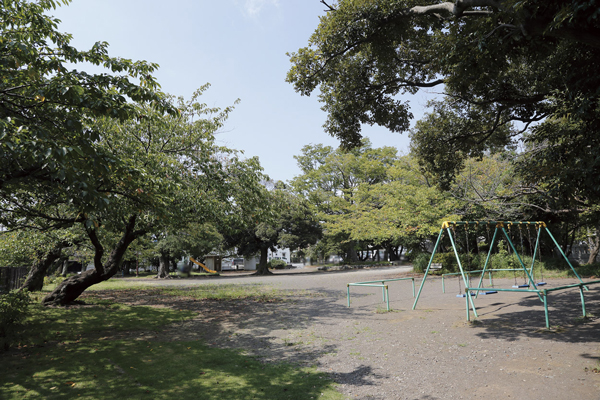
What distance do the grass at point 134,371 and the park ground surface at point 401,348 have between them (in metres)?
0.04

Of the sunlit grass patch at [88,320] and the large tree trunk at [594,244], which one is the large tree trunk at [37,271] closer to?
the sunlit grass patch at [88,320]

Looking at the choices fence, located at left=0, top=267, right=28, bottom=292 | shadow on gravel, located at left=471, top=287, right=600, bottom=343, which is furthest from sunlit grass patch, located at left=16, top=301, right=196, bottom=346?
shadow on gravel, located at left=471, top=287, right=600, bottom=343

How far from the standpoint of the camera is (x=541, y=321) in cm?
823

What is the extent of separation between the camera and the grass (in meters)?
4.68

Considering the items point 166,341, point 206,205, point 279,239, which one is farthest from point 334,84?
A: point 279,239

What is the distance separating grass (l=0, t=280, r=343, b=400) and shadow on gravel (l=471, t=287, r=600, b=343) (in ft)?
15.0

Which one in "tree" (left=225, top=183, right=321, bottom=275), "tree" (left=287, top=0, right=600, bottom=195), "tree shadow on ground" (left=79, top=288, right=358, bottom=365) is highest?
"tree" (left=287, top=0, right=600, bottom=195)

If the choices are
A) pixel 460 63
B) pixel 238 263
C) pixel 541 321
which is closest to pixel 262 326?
pixel 541 321

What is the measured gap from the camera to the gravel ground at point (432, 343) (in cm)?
462

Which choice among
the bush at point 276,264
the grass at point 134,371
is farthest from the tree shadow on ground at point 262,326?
the bush at point 276,264

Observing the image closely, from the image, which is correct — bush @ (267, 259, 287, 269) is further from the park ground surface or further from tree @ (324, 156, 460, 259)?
the park ground surface

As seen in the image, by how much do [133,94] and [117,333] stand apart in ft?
19.1

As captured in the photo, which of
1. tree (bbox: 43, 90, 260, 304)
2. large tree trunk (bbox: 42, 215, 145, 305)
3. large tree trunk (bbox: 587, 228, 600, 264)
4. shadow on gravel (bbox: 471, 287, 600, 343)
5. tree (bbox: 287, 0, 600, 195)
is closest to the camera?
tree (bbox: 287, 0, 600, 195)

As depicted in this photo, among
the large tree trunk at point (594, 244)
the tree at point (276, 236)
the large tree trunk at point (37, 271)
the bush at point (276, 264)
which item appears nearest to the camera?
the large tree trunk at point (37, 271)
